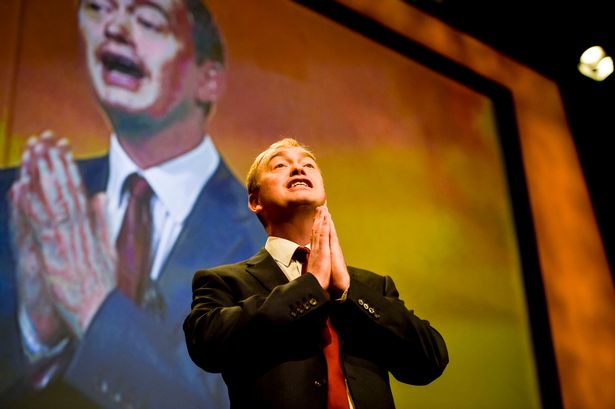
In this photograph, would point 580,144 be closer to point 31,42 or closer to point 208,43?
point 208,43

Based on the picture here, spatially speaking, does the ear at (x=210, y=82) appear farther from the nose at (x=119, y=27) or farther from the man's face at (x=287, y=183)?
the man's face at (x=287, y=183)

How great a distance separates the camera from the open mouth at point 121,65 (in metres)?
2.47

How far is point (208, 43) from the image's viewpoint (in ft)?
9.25

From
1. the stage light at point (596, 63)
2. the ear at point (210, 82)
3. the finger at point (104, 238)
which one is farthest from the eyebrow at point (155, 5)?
the stage light at point (596, 63)

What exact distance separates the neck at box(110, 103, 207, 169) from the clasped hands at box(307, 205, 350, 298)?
4.02 feet

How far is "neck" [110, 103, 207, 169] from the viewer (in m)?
2.44

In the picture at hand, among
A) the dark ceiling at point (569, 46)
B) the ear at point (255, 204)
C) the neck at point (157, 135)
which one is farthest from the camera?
the dark ceiling at point (569, 46)

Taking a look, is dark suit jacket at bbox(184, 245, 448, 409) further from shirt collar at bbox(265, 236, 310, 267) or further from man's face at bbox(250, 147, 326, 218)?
man's face at bbox(250, 147, 326, 218)

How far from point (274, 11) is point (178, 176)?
1052 mm

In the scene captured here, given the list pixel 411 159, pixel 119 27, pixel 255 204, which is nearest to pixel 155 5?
pixel 119 27

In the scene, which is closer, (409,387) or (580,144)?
(409,387)

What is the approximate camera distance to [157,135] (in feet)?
8.29

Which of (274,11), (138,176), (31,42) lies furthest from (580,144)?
(31,42)

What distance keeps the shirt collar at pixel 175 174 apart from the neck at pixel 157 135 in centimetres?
2
